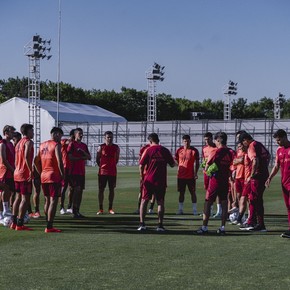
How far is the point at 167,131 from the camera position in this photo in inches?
2616

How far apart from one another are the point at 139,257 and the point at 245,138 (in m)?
4.83

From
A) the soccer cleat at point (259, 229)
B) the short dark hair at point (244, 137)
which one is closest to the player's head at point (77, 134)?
the short dark hair at point (244, 137)

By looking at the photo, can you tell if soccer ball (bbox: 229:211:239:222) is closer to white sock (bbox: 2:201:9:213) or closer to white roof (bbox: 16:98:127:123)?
white sock (bbox: 2:201:9:213)

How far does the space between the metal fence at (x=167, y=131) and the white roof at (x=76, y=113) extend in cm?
224

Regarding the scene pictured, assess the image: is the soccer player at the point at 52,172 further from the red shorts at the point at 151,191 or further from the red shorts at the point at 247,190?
the red shorts at the point at 247,190

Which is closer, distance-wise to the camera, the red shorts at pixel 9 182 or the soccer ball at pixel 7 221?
the soccer ball at pixel 7 221

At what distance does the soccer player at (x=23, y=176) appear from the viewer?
41.8 ft

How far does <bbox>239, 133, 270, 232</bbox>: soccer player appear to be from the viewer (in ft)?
→ 42.0

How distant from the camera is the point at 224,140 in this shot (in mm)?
12438

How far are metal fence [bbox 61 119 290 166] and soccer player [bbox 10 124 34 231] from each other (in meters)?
49.1

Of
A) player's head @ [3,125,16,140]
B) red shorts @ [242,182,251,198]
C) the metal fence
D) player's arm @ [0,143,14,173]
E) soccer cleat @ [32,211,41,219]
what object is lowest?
soccer cleat @ [32,211,41,219]

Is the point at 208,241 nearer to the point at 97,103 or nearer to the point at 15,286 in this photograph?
the point at 15,286

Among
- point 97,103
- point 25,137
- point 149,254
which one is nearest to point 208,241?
point 149,254

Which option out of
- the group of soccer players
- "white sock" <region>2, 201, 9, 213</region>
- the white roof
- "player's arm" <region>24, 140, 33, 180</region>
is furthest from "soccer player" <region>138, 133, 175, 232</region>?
the white roof
